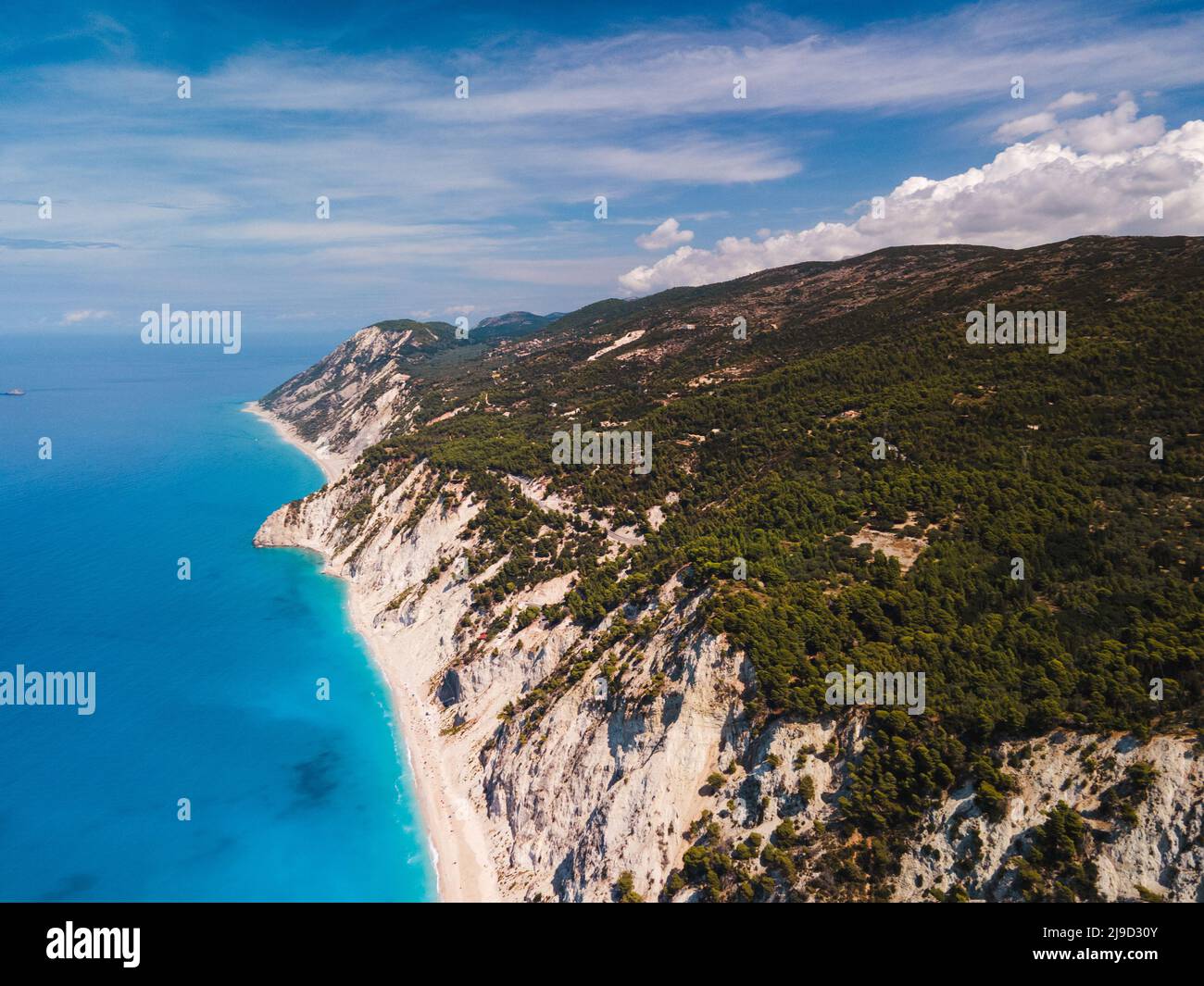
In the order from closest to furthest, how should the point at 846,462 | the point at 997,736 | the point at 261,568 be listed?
the point at 997,736 < the point at 846,462 < the point at 261,568

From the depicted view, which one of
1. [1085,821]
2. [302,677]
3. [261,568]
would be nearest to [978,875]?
[1085,821]

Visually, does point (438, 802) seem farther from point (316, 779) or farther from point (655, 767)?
point (655, 767)

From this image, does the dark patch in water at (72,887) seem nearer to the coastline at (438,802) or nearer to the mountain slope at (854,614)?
the coastline at (438,802)

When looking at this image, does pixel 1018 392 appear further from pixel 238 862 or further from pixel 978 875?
pixel 238 862

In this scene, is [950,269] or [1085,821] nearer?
[1085,821]

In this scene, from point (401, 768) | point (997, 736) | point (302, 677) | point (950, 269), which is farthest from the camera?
point (950, 269)

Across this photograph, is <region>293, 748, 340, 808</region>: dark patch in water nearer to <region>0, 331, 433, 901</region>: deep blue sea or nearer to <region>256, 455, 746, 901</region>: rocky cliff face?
<region>0, 331, 433, 901</region>: deep blue sea

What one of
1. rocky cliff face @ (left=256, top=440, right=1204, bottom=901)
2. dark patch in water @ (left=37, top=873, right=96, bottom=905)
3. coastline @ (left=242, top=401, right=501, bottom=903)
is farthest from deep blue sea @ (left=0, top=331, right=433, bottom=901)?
rocky cliff face @ (left=256, top=440, right=1204, bottom=901)

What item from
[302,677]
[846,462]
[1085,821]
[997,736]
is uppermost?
[846,462]
